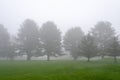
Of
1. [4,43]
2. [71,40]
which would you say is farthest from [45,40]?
[4,43]

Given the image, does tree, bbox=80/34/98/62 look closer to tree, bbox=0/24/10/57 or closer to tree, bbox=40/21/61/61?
tree, bbox=40/21/61/61

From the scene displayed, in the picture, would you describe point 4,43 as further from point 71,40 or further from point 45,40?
point 71,40

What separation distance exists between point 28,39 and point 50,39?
5.43m

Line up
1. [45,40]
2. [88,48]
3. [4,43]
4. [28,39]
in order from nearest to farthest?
1. [88,48]
2. [28,39]
3. [45,40]
4. [4,43]

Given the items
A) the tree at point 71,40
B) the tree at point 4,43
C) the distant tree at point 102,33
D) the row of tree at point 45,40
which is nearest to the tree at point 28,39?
the row of tree at point 45,40

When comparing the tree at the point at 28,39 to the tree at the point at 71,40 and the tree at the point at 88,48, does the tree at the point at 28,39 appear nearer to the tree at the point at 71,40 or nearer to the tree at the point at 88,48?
the tree at the point at 71,40

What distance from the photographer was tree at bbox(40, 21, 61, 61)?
51641 millimetres

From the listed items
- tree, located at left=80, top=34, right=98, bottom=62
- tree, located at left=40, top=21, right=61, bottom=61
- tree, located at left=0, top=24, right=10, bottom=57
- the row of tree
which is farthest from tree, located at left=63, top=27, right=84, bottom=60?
tree, located at left=0, top=24, right=10, bottom=57

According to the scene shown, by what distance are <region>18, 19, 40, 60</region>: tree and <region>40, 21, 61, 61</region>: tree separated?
1.74 meters

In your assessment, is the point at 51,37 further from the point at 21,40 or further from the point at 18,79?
the point at 18,79

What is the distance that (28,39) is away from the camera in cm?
5138

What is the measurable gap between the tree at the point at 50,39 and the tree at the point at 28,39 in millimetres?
1741

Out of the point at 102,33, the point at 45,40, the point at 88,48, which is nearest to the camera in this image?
the point at 88,48

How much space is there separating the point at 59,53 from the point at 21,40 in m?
10.00
